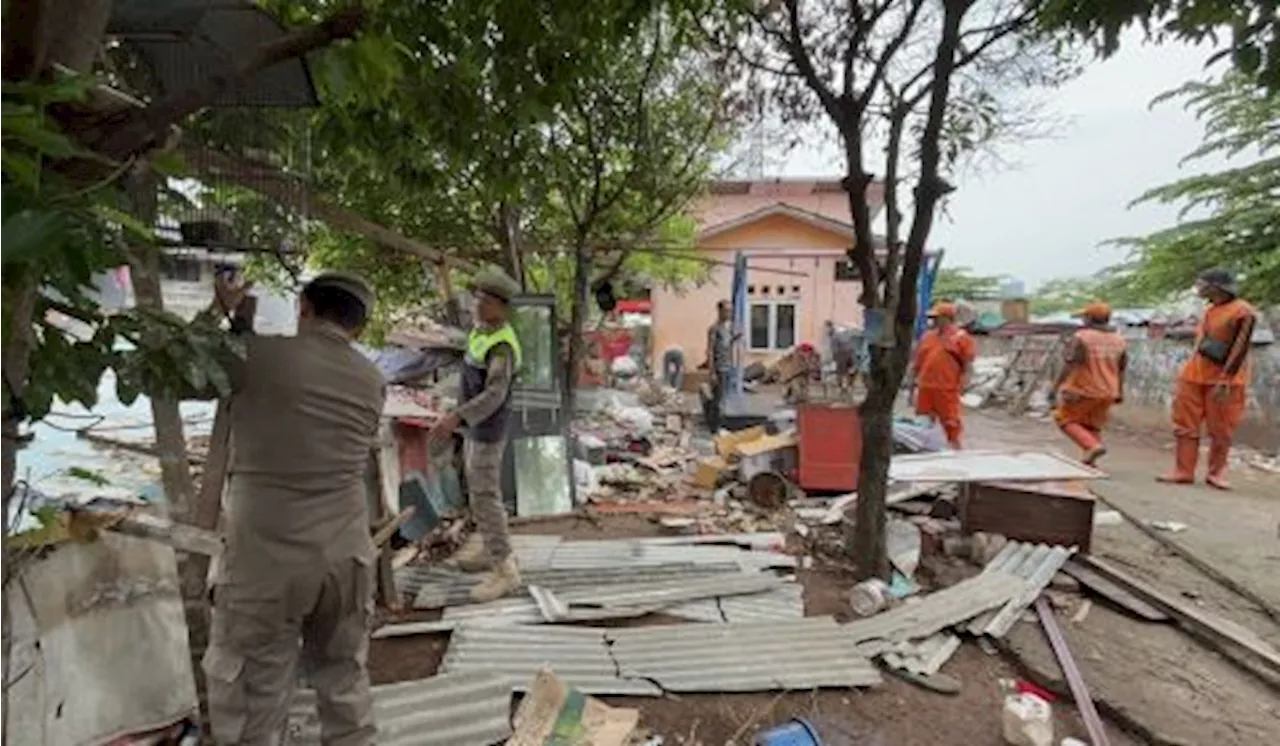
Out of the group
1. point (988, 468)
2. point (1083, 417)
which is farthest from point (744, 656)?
point (1083, 417)

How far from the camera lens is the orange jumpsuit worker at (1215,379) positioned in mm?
8016

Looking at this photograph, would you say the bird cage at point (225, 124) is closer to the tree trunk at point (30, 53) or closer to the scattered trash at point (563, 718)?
the tree trunk at point (30, 53)

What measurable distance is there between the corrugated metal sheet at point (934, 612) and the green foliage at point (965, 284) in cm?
2768

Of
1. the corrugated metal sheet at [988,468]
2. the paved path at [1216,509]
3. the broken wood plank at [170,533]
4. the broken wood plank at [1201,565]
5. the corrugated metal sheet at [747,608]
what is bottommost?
the paved path at [1216,509]

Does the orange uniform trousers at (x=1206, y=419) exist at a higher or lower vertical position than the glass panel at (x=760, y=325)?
lower

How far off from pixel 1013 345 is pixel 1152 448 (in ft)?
23.0

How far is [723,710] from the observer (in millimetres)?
3736

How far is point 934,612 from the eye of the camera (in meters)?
4.72

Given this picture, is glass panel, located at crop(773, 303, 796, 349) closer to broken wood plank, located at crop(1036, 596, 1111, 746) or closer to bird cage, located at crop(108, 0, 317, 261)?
broken wood plank, located at crop(1036, 596, 1111, 746)

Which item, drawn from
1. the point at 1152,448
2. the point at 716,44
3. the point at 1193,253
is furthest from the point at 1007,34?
the point at 1193,253

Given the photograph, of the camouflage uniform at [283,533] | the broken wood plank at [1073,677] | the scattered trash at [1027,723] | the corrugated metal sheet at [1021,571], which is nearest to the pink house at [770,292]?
the corrugated metal sheet at [1021,571]

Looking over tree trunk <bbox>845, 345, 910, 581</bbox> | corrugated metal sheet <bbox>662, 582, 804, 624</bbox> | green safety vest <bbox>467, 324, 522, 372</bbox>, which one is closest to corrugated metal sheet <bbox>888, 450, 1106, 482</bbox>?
tree trunk <bbox>845, 345, 910, 581</bbox>

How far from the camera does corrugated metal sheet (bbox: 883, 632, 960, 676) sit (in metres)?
4.21

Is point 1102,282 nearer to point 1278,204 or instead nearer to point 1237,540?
point 1278,204
